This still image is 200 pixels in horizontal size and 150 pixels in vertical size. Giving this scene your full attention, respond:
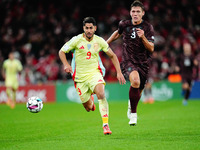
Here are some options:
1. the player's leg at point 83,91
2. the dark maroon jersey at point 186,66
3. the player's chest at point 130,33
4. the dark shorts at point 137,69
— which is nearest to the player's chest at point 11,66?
the dark maroon jersey at point 186,66

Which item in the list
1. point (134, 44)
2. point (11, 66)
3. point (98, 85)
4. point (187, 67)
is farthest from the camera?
point (11, 66)

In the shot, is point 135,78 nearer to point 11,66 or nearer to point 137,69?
point 137,69

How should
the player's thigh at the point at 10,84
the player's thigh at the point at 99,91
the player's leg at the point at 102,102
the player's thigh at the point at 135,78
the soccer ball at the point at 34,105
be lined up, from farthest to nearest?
1. the player's thigh at the point at 10,84
2. the soccer ball at the point at 34,105
3. the player's thigh at the point at 135,78
4. the player's thigh at the point at 99,91
5. the player's leg at the point at 102,102

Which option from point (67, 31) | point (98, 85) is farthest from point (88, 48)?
point (67, 31)

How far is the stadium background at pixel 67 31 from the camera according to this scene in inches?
876

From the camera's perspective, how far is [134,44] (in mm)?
8961

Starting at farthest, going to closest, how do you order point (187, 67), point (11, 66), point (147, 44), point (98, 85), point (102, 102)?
point (11, 66) < point (187, 67) < point (147, 44) < point (98, 85) < point (102, 102)

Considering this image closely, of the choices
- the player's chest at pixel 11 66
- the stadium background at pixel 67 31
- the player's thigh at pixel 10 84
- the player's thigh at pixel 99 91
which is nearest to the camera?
the player's thigh at pixel 99 91

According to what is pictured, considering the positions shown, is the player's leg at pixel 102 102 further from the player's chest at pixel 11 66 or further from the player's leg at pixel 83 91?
the player's chest at pixel 11 66

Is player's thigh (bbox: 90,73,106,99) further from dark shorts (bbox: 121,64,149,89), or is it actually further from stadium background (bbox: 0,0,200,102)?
stadium background (bbox: 0,0,200,102)

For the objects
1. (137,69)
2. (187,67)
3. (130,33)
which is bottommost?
(137,69)

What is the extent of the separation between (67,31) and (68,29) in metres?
0.18

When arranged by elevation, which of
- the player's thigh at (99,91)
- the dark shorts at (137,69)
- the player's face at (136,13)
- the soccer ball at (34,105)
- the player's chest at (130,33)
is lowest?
the soccer ball at (34,105)

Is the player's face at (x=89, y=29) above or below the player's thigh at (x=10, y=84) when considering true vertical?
above
